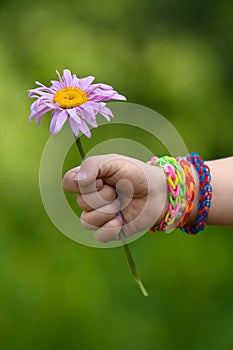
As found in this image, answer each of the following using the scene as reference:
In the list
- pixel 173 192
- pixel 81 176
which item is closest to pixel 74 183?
pixel 81 176

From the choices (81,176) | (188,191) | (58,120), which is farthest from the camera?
(188,191)

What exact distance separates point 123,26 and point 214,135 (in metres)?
0.40

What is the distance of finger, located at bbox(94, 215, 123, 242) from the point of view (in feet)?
2.64

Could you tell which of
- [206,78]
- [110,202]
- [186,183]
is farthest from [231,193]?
[206,78]

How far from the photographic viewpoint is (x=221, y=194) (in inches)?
37.4

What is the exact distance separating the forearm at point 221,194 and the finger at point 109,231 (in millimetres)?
179

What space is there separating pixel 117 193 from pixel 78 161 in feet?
3.01

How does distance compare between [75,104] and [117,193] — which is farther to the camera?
[117,193]

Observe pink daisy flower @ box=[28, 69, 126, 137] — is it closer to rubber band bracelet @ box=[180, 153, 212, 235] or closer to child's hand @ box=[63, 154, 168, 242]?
child's hand @ box=[63, 154, 168, 242]

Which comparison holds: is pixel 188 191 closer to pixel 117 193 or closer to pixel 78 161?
pixel 117 193

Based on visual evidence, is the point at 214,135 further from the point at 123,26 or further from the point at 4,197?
the point at 4,197

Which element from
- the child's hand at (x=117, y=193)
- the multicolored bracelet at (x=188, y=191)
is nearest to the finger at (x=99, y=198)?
the child's hand at (x=117, y=193)

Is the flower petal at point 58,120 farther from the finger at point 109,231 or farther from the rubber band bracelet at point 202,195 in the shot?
the rubber band bracelet at point 202,195

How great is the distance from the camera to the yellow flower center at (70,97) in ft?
2.17
